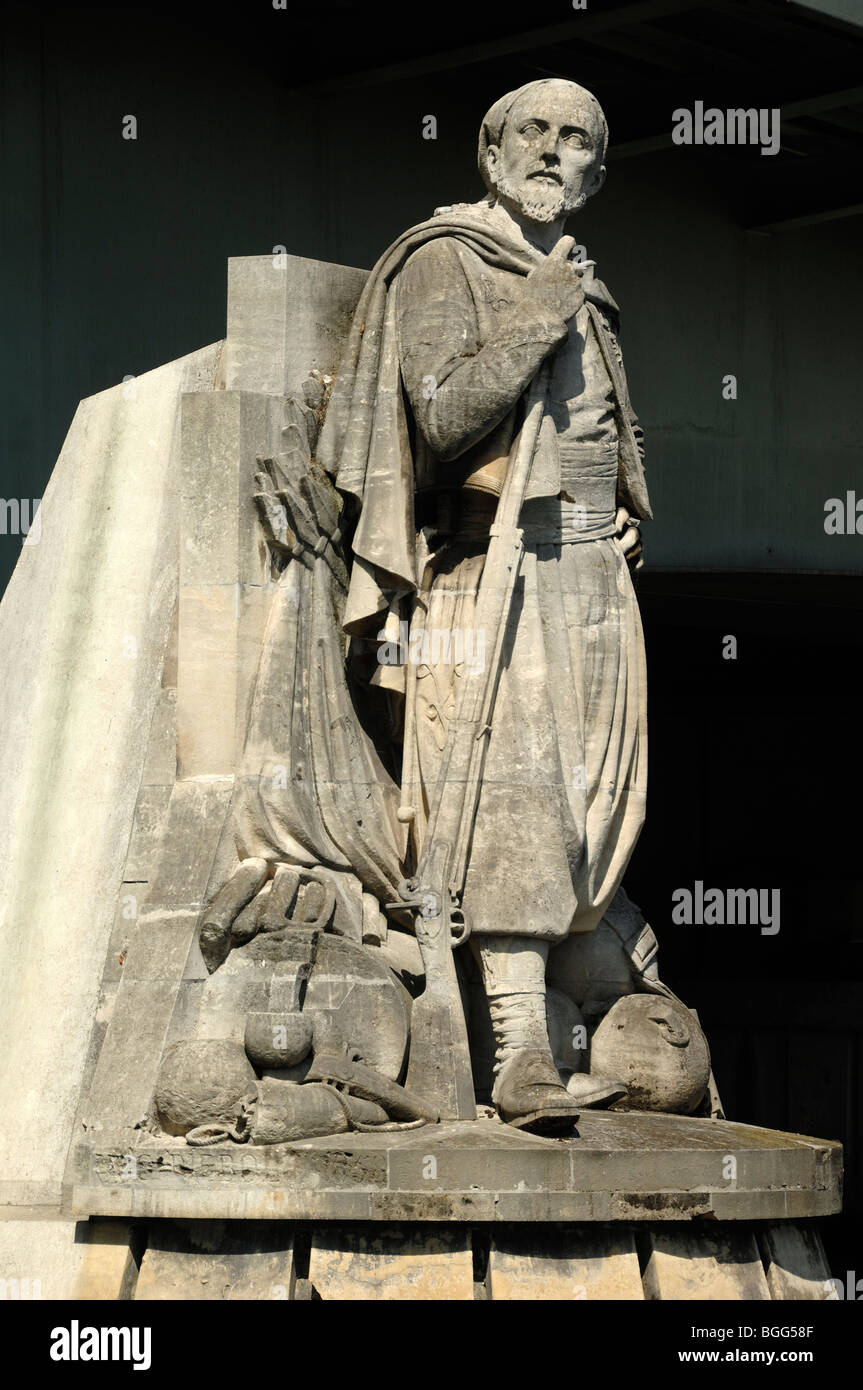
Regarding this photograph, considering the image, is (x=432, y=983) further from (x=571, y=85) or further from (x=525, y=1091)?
(x=571, y=85)

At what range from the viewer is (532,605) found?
34.3 feet

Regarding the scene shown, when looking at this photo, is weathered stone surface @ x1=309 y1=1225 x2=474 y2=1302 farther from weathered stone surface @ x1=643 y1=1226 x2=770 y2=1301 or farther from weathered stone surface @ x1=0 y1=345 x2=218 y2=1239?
weathered stone surface @ x1=0 y1=345 x2=218 y2=1239

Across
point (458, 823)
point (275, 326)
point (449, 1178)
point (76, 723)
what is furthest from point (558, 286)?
point (449, 1178)

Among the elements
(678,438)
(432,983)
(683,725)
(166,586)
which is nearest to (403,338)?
(166,586)

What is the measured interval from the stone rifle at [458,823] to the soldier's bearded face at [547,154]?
2.45ft

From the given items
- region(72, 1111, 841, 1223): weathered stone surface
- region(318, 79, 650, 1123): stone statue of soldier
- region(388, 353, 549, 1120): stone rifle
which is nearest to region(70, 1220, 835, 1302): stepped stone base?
region(72, 1111, 841, 1223): weathered stone surface

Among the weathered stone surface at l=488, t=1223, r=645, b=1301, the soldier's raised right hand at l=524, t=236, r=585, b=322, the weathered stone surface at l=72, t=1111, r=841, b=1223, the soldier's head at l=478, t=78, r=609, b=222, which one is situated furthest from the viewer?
the soldier's head at l=478, t=78, r=609, b=222

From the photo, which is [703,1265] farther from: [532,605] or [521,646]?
[532,605]

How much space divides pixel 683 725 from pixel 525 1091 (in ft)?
44.9

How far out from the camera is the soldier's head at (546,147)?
10.6 m

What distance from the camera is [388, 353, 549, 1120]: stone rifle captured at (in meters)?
9.93

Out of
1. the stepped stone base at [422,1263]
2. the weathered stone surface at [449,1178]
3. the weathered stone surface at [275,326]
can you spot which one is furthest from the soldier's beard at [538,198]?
the stepped stone base at [422,1263]

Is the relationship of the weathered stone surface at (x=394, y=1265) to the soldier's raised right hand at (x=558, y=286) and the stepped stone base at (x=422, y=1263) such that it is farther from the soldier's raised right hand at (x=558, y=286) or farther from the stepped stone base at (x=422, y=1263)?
the soldier's raised right hand at (x=558, y=286)

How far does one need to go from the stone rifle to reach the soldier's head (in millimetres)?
757
